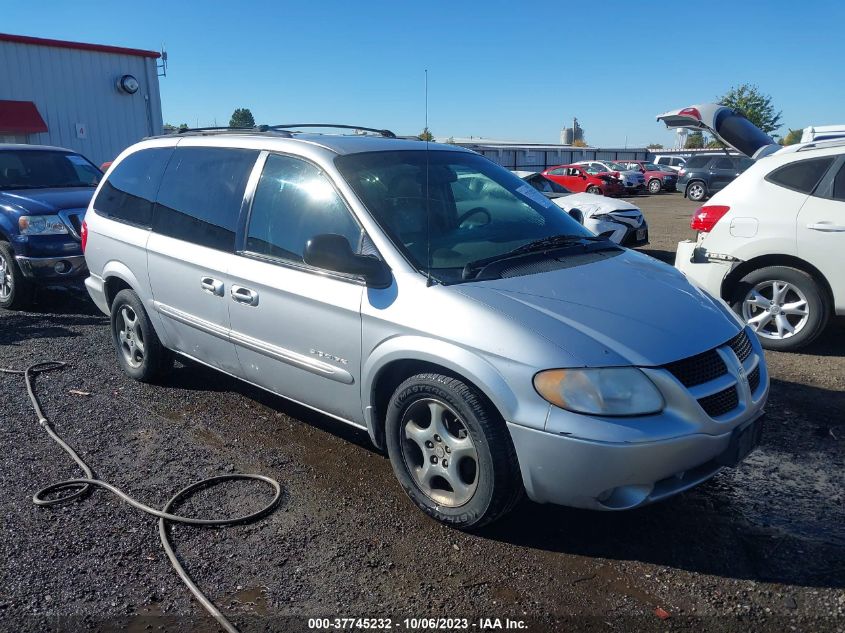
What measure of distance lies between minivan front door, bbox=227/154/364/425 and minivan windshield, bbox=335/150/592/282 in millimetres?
204

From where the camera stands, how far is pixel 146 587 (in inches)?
113

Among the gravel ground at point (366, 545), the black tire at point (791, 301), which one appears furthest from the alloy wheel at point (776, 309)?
the gravel ground at point (366, 545)

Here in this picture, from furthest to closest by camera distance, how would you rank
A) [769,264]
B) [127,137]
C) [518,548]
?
[127,137]
[769,264]
[518,548]

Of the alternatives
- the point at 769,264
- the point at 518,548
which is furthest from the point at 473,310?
the point at 769,264

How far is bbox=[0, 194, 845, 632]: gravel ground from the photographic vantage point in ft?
8.89

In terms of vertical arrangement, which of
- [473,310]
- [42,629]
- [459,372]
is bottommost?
[42,629]

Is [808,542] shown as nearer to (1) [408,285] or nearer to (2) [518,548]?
(2) [518,548]

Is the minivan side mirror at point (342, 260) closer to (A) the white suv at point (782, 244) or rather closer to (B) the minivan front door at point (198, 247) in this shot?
(B) the minivan front door at point (198, 247)

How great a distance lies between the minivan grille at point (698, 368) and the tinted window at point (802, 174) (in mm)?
3524

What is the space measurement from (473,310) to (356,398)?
848mm

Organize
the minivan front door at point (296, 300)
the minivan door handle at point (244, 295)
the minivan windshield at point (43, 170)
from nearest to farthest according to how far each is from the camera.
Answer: the minivan front door at point (296, 300)
the minivan door handle at point (244, 295)
the minivan windshield at point (43, 170)

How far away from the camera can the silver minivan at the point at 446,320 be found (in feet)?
9.20

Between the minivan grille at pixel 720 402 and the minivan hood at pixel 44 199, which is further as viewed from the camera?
the minivan hood at pixel 44 199

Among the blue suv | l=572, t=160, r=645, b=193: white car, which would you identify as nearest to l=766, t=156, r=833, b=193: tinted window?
the blue suv
